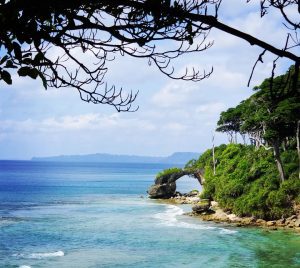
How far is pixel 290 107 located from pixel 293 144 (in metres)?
10.8

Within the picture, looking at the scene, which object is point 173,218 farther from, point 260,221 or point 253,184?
point 260,221

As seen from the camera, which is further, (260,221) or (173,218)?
(173,218)

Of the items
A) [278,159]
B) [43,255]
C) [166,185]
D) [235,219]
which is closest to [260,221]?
[235,219]

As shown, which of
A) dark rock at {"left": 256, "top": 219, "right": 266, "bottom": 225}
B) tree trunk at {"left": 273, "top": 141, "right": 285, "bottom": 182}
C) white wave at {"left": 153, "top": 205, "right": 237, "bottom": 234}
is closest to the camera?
dark rock at {"left": 256, "top": 219, "right": 266, "bottom": 225}

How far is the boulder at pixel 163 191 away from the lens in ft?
206

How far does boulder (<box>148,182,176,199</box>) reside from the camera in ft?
206

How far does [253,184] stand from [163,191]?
27206mm

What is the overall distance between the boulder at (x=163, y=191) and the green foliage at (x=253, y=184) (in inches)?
574

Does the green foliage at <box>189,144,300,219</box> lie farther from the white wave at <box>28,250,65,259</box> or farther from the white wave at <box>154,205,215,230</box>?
the white wave at <box>28,250,65,259</box>

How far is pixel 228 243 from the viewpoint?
27.6 meters

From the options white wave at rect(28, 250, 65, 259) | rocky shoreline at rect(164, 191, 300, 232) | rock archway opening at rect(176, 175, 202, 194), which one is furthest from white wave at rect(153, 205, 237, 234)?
rock archway opening at rect(176, 175, 202, 194)

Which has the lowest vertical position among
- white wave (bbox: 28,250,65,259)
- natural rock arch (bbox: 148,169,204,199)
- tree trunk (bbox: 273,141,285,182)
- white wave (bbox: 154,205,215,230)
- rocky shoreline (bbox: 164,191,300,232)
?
white wave (bbox: 28,250,65,259)

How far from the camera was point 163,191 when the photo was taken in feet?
205

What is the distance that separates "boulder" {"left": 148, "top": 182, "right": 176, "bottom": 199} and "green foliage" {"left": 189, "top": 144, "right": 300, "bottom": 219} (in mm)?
14582
